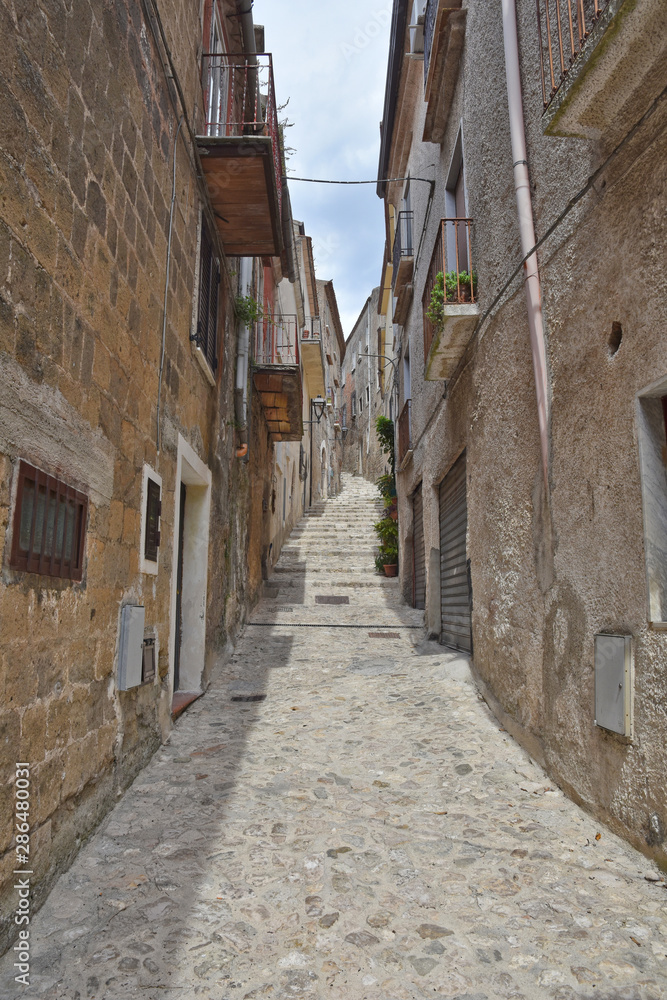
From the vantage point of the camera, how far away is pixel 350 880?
2.80 m

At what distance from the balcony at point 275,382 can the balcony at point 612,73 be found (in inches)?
242

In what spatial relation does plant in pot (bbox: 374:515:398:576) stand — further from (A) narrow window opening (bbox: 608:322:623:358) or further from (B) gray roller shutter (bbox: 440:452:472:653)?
(A) narrow window opening (bbox: 608:322:623:358)

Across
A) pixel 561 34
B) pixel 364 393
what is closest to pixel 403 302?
pixel 561 34

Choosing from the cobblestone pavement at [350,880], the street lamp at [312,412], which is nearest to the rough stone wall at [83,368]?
the cobblestone pavement at [350,880]

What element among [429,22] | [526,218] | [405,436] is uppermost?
[429,22]

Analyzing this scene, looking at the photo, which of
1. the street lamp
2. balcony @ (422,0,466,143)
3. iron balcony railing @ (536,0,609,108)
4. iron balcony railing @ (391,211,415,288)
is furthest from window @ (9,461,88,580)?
the street lamp

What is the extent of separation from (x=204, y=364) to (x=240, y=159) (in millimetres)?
1768

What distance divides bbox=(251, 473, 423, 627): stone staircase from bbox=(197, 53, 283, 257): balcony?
509 cm

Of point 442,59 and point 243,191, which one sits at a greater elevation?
point 442,59

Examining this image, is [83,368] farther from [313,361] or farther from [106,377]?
[313,361]

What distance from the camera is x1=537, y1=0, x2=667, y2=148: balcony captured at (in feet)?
8.82

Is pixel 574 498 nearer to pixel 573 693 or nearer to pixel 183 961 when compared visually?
pixel 573 693

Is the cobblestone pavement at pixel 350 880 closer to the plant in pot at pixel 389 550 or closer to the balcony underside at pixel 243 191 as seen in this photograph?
the balcony underside at pixel 243 191

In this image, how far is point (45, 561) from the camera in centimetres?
260
